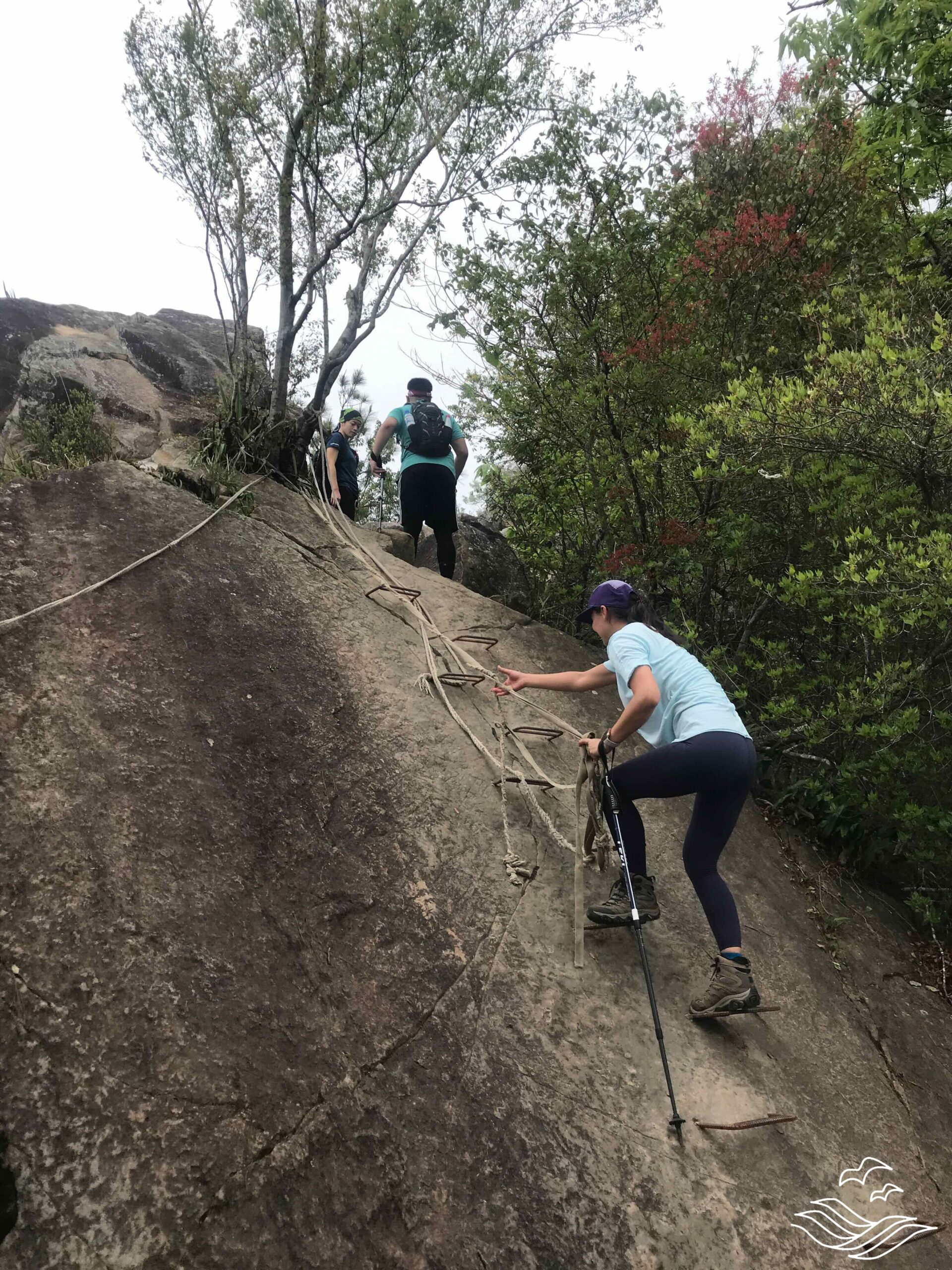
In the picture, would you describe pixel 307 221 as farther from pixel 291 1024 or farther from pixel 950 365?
pixel 291 1024

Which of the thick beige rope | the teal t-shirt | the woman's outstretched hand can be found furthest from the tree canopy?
the thick beige rope

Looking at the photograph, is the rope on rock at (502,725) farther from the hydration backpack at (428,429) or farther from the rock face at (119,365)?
the rock face at (119,365)

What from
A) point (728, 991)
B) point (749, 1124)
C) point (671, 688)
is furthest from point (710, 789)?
point (749, 1124)

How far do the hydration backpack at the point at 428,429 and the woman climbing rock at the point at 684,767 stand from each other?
10.8ft

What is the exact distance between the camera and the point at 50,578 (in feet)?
13.1

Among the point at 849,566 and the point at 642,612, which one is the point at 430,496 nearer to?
the point at 642,612

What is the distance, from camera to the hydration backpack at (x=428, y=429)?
20.9ft

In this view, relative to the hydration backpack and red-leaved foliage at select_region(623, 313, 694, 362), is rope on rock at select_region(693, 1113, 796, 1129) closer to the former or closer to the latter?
the hydration backpack

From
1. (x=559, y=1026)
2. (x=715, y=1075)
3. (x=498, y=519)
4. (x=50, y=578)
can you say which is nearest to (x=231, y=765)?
(x=50, y=578)

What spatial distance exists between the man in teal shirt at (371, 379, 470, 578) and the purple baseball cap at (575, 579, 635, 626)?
3.24 meters

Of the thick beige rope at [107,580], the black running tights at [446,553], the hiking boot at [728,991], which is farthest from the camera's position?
the black running tights at [446,553]

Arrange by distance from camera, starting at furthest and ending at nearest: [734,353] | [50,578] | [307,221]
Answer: [307,221]
[734,353]
[50,578]

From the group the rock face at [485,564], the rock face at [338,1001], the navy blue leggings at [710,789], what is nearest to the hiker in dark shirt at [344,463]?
the rock face at [485,564]

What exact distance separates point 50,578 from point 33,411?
21.4ft
